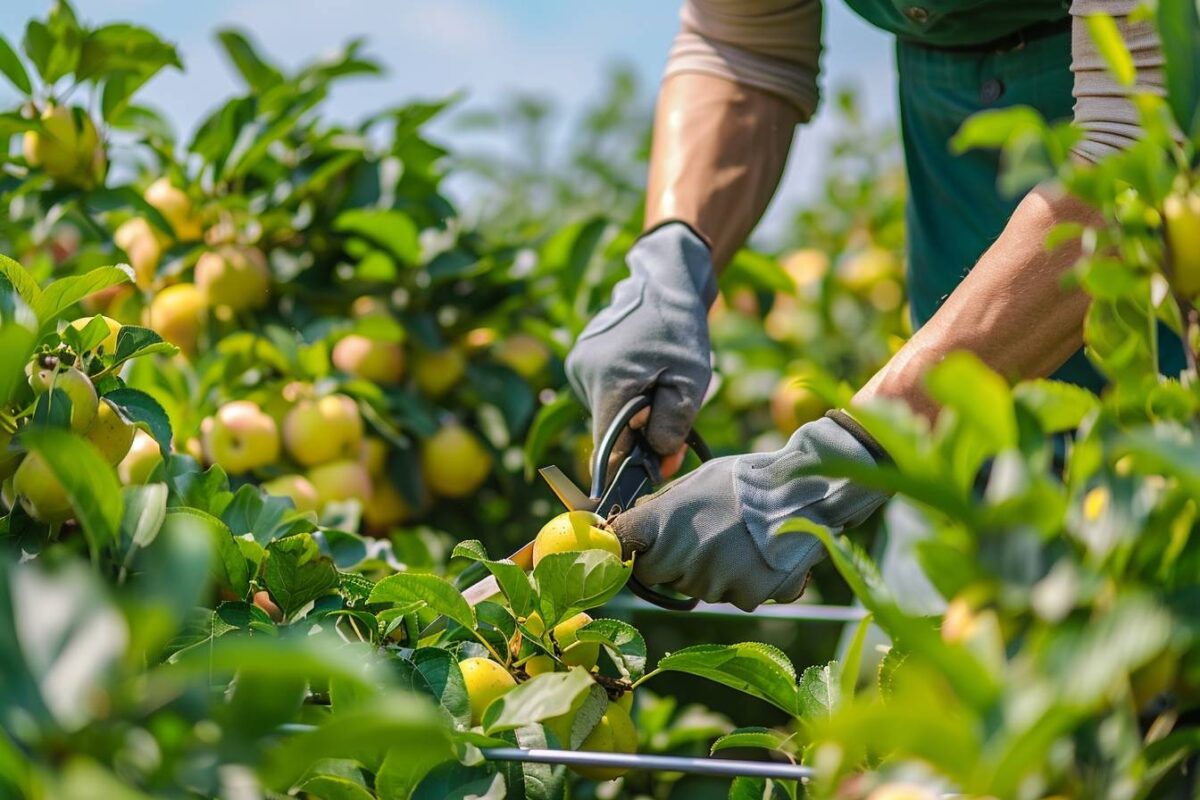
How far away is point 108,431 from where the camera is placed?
0.92 metres

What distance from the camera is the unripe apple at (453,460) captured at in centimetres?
174

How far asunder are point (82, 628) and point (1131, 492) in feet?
1.49

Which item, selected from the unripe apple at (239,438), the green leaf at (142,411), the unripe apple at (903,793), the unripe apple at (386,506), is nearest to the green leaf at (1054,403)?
the unripe apple at (903,793)

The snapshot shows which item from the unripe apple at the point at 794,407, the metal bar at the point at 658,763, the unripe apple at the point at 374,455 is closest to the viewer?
the metal bar at the point at 658,763

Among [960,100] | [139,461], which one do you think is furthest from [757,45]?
[139,461]

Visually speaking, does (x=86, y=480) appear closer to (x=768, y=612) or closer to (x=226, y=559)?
(x=226, y=559)

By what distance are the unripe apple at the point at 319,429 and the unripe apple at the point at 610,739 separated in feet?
2.42

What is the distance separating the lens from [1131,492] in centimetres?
57

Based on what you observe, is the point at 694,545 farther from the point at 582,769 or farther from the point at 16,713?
the point at 16,713

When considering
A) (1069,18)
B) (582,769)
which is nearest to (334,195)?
(1069,18)

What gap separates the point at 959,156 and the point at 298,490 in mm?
949

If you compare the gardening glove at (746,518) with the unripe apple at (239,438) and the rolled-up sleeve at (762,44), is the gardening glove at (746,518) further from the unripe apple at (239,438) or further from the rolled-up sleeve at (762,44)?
the rolled-up sleeve at (762,44)

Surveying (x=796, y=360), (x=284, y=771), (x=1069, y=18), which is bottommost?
(x=796, y=360)

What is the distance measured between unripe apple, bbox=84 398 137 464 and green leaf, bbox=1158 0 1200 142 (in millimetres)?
731
